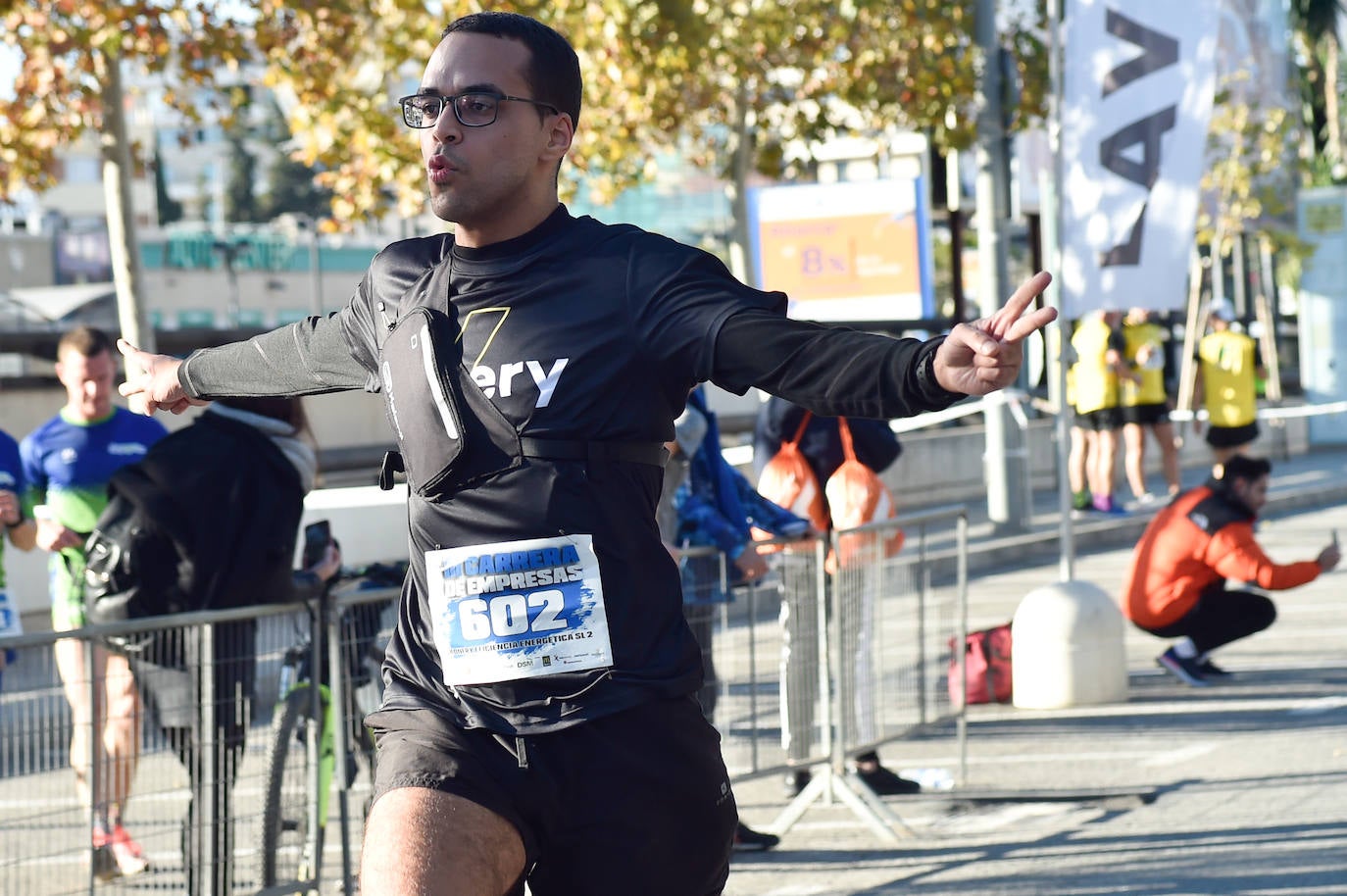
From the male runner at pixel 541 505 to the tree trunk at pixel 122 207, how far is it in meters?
10.0

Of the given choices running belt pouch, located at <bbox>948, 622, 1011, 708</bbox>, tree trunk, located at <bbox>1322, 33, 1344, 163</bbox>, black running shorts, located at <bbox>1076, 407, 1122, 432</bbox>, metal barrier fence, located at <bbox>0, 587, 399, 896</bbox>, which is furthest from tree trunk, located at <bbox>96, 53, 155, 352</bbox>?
tree trunk, located at <bbox>1322, 33, 1344, 163</bbox>

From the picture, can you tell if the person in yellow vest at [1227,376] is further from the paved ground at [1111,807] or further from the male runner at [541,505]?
the male runner at [541,505]

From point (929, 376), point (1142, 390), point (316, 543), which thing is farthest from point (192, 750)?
point (1142, 390)

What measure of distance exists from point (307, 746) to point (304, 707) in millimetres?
174

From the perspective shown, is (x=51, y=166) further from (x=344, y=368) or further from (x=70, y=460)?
(x=344, y=368)

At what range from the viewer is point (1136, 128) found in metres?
9.02

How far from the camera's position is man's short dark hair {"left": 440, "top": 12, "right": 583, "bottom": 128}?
3271 millimetres

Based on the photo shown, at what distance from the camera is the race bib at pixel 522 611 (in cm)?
315

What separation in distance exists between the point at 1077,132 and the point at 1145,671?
3160 millimetres

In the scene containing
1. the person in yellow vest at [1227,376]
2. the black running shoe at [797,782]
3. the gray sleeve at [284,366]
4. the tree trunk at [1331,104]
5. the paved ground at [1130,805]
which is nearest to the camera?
the gray sleeve at [284,366]

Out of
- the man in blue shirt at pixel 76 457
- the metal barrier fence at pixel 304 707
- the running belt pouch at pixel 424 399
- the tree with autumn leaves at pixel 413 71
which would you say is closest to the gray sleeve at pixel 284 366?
the running belt pouch at pixel 424 399

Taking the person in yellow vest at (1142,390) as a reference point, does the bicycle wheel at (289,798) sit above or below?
below

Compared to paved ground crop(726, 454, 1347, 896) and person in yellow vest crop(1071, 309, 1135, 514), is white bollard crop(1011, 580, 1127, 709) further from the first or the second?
person in yellow vest crop(1071, 309, 1135, 514)

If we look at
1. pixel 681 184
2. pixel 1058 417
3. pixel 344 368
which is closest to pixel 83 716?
pixel 344 368
